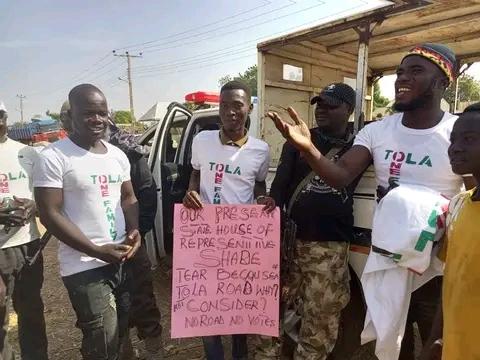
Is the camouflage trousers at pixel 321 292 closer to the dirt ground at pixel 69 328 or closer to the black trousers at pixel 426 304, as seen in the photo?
the black trousers at pixel 426 304

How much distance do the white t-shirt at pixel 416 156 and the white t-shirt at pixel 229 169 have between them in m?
0.68

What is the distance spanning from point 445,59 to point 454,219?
798 mm

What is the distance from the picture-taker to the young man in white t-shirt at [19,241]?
7.38 feet

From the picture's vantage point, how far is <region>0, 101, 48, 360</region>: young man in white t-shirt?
2.25 meters

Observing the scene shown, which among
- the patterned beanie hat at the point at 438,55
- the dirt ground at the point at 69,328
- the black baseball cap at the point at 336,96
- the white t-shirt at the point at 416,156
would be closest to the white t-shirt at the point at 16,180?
the dirt ground at the point at 69,328

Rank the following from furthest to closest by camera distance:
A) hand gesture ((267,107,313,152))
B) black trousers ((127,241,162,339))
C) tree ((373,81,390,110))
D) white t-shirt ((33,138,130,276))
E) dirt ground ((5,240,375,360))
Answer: tree ((373,81,390,110)) < dirt ground ((5,240,375,360)) < black trousers ((127,241,162,339)) < white t-shirt ((33,138,130,276)) < hand gesture ((267,107,313,152))

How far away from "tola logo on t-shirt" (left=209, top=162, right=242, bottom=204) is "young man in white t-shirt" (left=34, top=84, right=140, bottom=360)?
54 centimetres

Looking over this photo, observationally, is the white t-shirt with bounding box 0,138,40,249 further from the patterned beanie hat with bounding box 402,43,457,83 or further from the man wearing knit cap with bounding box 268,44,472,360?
the patterned beanie hat with bounding box 402,43,457,83

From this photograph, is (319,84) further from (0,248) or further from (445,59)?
(0,248)

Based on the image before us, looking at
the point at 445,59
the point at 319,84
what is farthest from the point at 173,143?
the point at 445,59

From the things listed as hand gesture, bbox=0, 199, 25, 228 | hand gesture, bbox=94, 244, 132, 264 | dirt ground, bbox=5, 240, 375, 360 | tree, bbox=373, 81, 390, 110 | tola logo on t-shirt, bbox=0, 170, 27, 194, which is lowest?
dirt ground, bbox=5, 240, 375, 360

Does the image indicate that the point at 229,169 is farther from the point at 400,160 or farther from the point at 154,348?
the point at 154,348

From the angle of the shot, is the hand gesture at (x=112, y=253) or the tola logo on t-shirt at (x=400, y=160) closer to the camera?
the tola logo on t-shirt at (x=400, y=160)

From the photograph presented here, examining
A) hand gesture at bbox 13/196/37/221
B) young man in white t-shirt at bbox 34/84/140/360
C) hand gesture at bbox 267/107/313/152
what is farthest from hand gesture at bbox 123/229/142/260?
hand gesture at bbox 267/107/313/152
